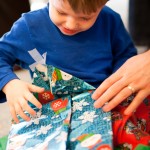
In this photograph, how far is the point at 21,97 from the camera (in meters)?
0.65

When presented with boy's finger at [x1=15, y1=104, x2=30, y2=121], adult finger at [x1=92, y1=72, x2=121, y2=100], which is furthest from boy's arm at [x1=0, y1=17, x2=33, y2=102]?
adult finger at [x1=92, y1=72, x2=121, y2=100]

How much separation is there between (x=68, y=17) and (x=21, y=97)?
207 mm

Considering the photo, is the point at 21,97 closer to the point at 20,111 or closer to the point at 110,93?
the point at 20,111

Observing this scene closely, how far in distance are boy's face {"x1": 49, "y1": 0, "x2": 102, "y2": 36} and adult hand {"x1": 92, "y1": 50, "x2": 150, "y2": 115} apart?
0.14 metres

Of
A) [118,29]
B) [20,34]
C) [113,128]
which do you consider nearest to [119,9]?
[118,29]

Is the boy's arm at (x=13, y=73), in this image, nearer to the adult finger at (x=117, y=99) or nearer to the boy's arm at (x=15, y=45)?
the boy's arm at (x=15, y=45)

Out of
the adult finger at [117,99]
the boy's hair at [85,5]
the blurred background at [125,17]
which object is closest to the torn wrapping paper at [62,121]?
the adult finger at [117,99]

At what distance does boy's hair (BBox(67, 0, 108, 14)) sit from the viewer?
58 centimetres

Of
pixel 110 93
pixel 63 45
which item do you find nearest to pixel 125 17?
pixel 63 45

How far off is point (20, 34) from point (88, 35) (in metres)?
0.18

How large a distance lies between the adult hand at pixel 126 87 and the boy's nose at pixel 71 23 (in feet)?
0.47

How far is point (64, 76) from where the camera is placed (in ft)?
2.32

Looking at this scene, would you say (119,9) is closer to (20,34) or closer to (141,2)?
(141,2)

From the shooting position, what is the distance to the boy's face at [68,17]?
609mm
